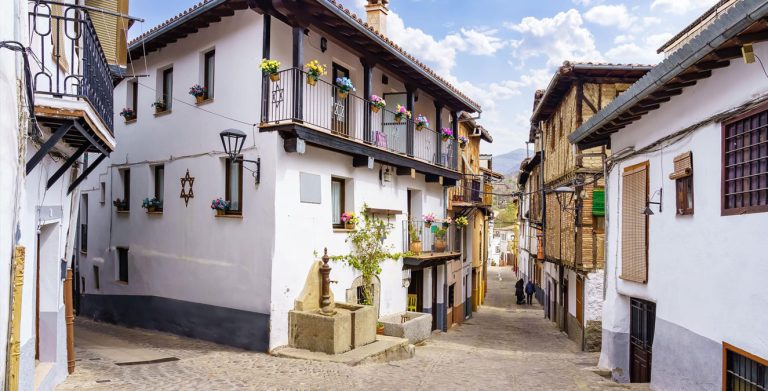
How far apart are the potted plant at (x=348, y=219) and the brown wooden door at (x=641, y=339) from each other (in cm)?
643

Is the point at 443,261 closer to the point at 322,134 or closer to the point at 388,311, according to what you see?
the point at 388,311

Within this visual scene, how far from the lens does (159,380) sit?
8883 millimetres

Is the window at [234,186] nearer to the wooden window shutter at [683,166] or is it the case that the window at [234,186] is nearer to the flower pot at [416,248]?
the flower pot at [416,248]

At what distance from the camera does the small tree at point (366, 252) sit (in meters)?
13.8

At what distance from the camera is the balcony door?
13.6 meters

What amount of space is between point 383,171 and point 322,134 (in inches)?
147

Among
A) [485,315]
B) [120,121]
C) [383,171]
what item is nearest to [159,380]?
[383,171]

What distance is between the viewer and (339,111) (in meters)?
13.9

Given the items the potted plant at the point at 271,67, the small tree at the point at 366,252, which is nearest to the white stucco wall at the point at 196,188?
the potted plant at the point at 271,67

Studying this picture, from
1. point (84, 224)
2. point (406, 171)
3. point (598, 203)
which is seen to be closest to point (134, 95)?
point (84, 224)

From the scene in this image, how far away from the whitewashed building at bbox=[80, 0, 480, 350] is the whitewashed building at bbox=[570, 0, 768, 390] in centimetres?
591

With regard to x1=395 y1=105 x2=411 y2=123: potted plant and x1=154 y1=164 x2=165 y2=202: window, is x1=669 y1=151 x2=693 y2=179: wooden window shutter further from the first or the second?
x1=154 y1=164 x2=165 y2=202: window

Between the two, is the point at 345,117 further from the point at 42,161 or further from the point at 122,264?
the point at 42,161

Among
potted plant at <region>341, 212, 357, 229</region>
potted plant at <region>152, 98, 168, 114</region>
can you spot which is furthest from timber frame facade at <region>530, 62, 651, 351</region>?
potted plant at <region>152, 98, 168, 114</region>
